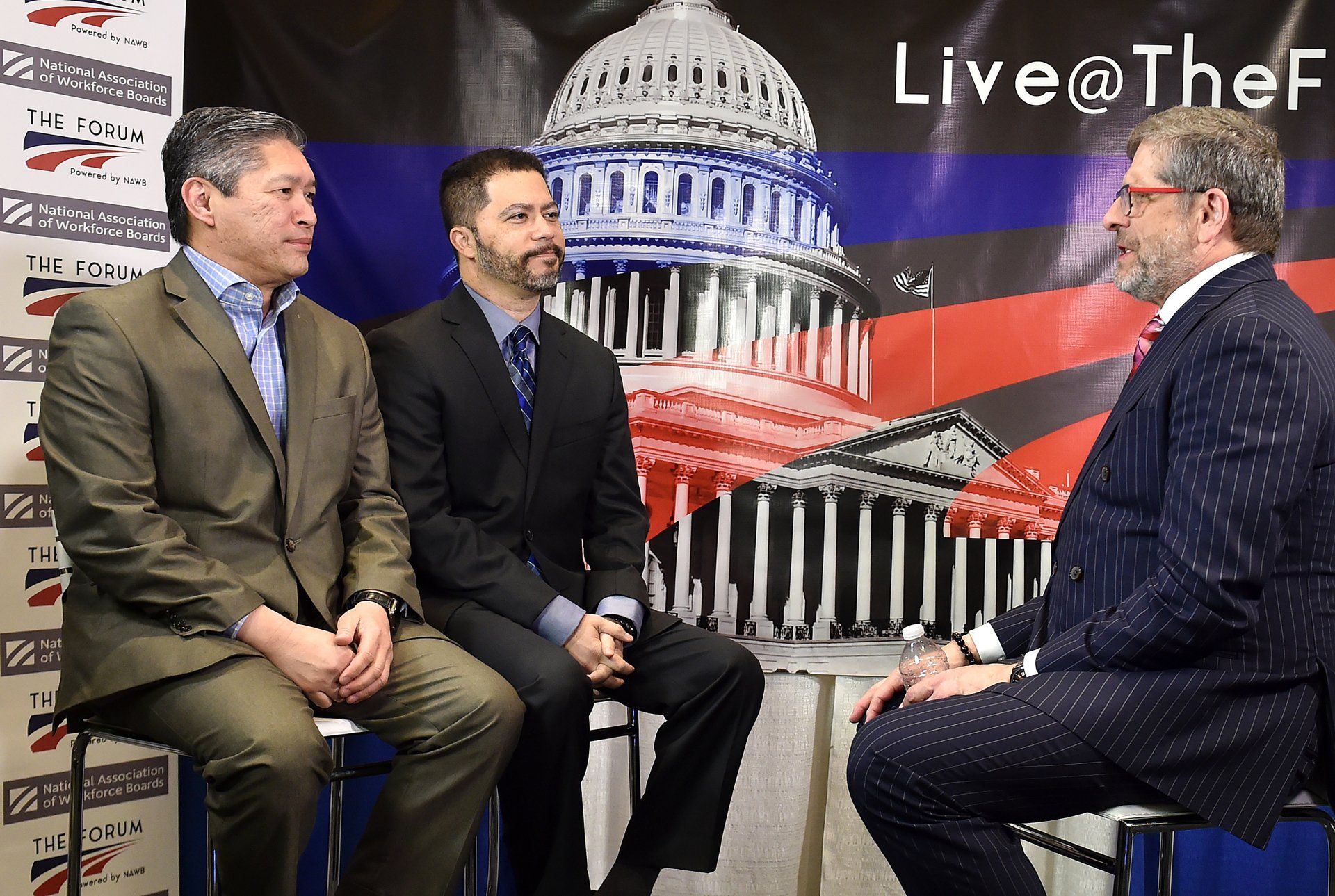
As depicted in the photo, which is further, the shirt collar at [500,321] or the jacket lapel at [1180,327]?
the shirt collar at [500,321]

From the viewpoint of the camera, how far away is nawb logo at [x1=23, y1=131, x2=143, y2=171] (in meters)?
2.78

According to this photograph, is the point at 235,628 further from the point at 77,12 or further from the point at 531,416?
the point at 77,12

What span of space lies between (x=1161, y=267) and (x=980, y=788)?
3.26 ft

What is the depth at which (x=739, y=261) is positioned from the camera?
329 centimetres

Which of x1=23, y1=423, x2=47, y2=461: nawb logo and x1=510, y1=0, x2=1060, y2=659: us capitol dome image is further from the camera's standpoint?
x1=510, y1=0, x2=1060, y2=659: us capitol dome image

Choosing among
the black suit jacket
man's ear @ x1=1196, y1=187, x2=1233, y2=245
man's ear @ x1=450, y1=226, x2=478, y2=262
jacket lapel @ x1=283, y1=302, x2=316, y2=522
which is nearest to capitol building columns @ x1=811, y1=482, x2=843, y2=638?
the black suit jacket

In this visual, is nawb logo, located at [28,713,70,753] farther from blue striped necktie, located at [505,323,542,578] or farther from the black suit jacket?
blue striped necktie, located at [505,323,542,578]

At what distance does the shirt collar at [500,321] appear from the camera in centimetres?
271

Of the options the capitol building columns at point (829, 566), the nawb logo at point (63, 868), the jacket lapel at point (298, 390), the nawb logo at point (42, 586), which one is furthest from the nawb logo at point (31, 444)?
the capitol building columns at point (829, 566)

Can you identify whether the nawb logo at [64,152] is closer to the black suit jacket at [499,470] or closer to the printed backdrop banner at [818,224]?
the printed backdrop banner at [818,224]

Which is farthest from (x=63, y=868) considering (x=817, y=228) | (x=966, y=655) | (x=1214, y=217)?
(x=1214, y=217)

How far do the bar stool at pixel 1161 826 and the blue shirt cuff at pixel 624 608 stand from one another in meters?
0.95

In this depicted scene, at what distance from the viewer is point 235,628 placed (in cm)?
201

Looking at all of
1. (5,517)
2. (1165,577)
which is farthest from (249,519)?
(1165,577)
